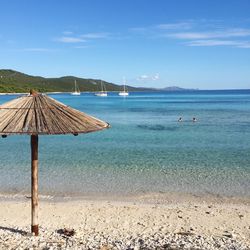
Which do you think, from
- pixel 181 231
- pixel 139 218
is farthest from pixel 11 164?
pixel 181 231

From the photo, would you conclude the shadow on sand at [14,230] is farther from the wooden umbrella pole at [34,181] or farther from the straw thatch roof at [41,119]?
the straw thatch roof at [41,119]

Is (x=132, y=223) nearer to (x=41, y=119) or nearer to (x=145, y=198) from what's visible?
(x=145, y=198)

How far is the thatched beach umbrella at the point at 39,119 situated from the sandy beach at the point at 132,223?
1409 mm

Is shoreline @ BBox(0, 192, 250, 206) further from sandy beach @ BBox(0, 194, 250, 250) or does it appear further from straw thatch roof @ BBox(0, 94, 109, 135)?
straw thatch roof @ BBox(0, 94, 109, 135)

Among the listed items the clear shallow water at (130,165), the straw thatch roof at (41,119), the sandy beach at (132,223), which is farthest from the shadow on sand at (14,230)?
the clear shallow water at (130,165)

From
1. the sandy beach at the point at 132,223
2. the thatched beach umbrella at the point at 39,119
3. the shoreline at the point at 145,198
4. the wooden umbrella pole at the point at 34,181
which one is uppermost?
the thatched beach umbrella at the point at 39,119

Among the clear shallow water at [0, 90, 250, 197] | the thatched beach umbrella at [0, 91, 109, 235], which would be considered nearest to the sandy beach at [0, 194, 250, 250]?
the thatched beach umbrella at [0, 91, 109, 235]

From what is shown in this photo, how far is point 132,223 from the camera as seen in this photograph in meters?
12.6

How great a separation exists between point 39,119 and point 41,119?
45 mm

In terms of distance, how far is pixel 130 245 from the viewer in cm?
1033

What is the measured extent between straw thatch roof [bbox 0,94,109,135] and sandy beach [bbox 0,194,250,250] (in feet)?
8.98

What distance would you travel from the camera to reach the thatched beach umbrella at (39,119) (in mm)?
9539

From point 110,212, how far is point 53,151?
48.6 feet

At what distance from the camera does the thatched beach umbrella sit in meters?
9.54
